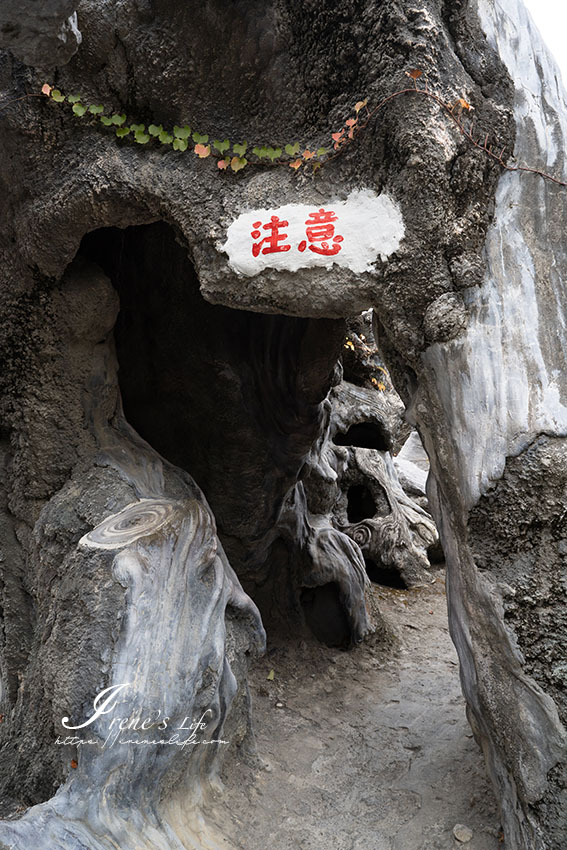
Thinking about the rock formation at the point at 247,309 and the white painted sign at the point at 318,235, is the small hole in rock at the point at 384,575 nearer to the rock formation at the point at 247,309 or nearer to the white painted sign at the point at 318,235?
the rock formation at the point at 247,309

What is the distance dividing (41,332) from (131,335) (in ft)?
2.48

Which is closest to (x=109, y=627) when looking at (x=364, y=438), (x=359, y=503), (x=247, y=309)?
(x=247, y=309)

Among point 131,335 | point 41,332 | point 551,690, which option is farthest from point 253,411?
point 551,690

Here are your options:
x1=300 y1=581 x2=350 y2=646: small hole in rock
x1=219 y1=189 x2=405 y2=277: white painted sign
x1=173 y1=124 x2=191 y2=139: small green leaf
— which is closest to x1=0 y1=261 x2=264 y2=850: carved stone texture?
x1=173 y1=124 x2=191 y2=139: small green leaf

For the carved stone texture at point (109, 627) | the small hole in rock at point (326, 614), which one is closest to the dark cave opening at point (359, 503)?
the small hole in rock at point (326, 614)

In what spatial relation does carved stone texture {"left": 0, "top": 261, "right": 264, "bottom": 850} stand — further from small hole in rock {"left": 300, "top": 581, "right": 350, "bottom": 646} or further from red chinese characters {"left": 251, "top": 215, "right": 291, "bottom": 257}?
small hole in rock {"left": 300, "top": 581, "right": 350, "bottom": 646}

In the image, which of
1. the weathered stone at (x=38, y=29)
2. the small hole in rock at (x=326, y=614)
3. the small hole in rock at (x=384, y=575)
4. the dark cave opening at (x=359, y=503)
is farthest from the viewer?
the dark cave opening at (x=359, y=503)

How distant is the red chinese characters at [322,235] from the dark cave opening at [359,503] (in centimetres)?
418

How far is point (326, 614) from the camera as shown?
169 inches

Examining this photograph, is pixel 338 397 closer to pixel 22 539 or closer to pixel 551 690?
pixel 22 539

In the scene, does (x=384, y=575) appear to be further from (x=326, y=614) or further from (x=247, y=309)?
(x=247, y=309)

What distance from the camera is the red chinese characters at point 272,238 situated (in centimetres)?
234

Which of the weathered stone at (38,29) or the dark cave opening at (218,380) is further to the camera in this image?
the dark cave opening at (218,380)

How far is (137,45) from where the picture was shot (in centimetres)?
247
